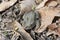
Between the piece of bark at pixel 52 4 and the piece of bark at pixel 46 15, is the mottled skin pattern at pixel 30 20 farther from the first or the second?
the piece of bark at pixel 52 4

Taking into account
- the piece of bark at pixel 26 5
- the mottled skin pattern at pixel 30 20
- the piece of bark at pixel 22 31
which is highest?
the piece of bark at pixel 26 5

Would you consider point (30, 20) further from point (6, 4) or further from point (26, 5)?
point (6, 4)

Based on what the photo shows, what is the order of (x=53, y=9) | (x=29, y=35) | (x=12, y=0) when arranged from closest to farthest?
(x=29, y=35)
(x=53, y=9)
(x=12, y=0)

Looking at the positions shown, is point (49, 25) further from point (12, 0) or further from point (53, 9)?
point (12, 0)

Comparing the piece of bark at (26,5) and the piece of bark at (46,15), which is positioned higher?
the piece of bark at (26,5)

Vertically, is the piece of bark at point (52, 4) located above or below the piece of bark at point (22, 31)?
above

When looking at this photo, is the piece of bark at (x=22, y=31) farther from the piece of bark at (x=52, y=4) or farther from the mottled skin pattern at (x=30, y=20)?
the piece of bark at (x=52, y=4)

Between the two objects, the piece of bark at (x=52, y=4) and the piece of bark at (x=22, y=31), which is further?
the piece of bark at (x=52, y=4)

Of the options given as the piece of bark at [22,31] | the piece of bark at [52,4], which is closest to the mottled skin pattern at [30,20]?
the piece of bark at [22,31]

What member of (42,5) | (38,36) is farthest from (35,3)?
(38,36)
